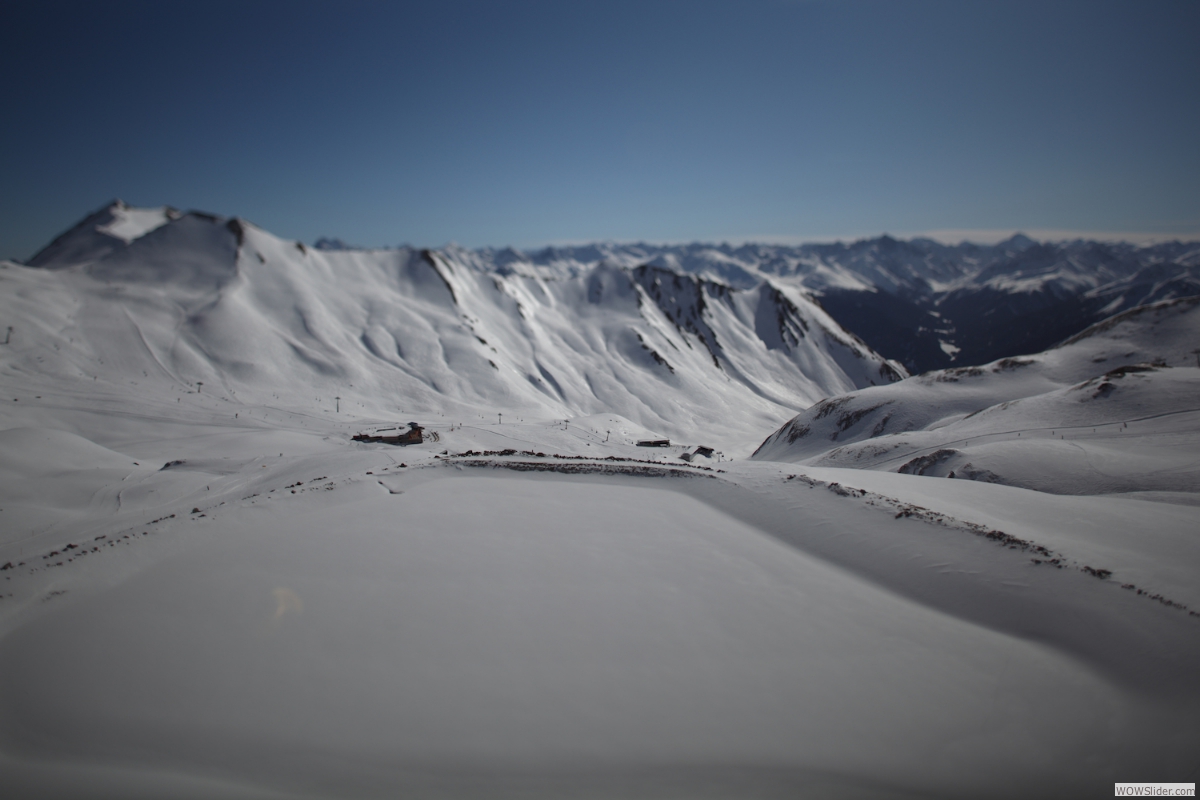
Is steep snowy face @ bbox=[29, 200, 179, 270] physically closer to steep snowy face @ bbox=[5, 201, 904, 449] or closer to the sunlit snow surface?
steep snowy face @ bbox=[5, 201, 904, 449]

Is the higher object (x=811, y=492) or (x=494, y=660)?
(x=811, y=492)

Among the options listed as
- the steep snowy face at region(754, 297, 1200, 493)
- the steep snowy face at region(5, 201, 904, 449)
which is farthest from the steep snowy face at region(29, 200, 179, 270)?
the steep snowy face at region(754, 297, 1200, 493)

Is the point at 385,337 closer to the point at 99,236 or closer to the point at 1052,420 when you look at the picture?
the point at 99,236

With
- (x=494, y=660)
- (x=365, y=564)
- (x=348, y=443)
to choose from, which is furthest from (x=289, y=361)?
Answer: (x=494, y=660)

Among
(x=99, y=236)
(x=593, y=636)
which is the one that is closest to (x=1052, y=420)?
(x=593, y=636)

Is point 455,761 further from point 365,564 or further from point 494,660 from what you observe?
point 365,564

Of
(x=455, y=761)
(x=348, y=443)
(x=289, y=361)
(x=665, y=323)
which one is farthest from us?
(x=665, y=323)

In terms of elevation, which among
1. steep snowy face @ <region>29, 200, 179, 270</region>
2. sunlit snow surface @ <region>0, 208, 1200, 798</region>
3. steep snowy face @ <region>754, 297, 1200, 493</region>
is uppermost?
steep snowy face @ <region>29, 200, 179, 270</region>

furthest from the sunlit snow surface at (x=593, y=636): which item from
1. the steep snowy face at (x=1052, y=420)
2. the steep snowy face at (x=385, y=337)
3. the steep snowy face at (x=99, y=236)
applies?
the steep snowy face at (x=99, y=236)
